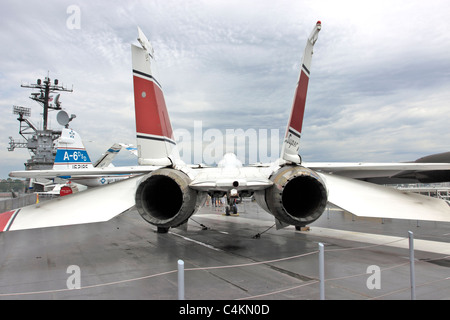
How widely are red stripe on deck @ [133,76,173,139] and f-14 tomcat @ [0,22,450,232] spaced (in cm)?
2

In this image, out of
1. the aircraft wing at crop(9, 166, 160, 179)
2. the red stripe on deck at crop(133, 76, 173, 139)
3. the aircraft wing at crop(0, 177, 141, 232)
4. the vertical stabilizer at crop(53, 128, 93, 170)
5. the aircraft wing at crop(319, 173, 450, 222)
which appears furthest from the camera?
the vertical stabilizer at crop(53, 128, 93, 170)

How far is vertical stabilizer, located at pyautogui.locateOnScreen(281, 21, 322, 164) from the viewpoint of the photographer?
5453 mm

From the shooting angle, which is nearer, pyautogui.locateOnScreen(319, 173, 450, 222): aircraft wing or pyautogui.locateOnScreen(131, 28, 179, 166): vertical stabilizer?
pyautogui.locateOnScreen(319, 173, 450, 222): aircraft wing

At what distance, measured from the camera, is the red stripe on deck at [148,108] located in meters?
5.37

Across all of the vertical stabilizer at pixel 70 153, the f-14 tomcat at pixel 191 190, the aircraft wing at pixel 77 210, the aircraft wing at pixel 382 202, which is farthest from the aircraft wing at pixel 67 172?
the vertical stabilizer at pixel 70 153

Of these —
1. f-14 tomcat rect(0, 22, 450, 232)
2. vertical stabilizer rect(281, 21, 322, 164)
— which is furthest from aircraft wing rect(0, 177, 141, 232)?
vertical stabilizer rect(281, 21, 322, 164)

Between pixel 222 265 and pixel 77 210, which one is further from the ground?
pixel 77 210

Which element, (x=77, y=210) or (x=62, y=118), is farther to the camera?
(x=62, y=118)

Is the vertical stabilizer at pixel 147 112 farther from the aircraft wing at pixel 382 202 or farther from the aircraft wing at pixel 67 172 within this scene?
the aircraft wing at pixel 382 202

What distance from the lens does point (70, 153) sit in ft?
54.2

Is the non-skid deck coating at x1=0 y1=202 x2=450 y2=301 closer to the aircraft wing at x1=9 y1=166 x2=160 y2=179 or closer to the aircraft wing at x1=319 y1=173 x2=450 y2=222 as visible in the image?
the aircraft wing at x1=319 y1=173 x2=450 y2=222

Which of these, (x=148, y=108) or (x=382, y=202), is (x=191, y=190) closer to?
(x=148, y=108)

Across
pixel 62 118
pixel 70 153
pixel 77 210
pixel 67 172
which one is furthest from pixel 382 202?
pixel 62 118

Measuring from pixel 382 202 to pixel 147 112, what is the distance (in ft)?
15.6
